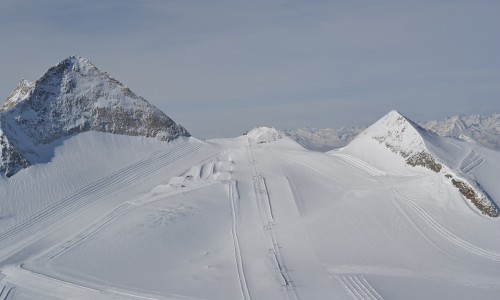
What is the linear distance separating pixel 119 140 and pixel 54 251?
25480 mm

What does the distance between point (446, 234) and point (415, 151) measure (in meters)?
14.9

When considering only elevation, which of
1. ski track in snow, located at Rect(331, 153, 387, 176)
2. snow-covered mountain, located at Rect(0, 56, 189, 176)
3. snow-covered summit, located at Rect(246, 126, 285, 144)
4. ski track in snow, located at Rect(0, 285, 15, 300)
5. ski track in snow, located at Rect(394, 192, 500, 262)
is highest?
snow-covered mountain, located at Rect(0, 56, 189, 176)

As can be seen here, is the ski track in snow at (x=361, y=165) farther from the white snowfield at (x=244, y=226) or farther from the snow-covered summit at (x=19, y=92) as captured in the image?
the snow-covered summit at (x=19, y=92)

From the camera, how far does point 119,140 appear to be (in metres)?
55.3

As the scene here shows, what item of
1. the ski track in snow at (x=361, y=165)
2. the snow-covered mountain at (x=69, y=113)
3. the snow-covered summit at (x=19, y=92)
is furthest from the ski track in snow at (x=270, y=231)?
the snow-covered summit at (x=19, y=92)

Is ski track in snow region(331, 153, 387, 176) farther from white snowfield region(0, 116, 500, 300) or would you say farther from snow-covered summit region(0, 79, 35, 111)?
snow-covered summit region(0, 79, 35, 111)

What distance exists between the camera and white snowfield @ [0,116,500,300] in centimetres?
2684

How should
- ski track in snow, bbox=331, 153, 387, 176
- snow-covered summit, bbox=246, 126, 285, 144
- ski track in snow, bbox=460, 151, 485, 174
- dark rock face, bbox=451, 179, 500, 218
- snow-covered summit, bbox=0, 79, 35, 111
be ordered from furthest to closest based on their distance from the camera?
snow-covered summit, bbox=246, 126, 285, 144
snow-covered summit, bbox=0, 79, 35, 111
ski track in snow, bbox=331, 153, 387, 176
ski track in snow, bbox=460, 151, 485, 174
dark rock face, bbox=451, 179, 500, 218

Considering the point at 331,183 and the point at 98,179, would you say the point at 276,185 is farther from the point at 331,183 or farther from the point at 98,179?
the point at 98,179

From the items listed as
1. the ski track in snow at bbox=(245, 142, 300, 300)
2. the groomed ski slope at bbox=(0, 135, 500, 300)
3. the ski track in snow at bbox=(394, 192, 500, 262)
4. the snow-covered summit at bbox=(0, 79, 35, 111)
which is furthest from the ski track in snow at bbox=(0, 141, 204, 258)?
the ski track in snow at bbox=(394, 192, 500, 262)

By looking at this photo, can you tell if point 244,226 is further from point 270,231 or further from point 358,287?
point 358,287

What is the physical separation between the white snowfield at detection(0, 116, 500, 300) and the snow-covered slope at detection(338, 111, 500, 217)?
0.40m

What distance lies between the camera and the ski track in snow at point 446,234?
107 feet

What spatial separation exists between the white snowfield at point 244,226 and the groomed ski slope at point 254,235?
13 centimetres
